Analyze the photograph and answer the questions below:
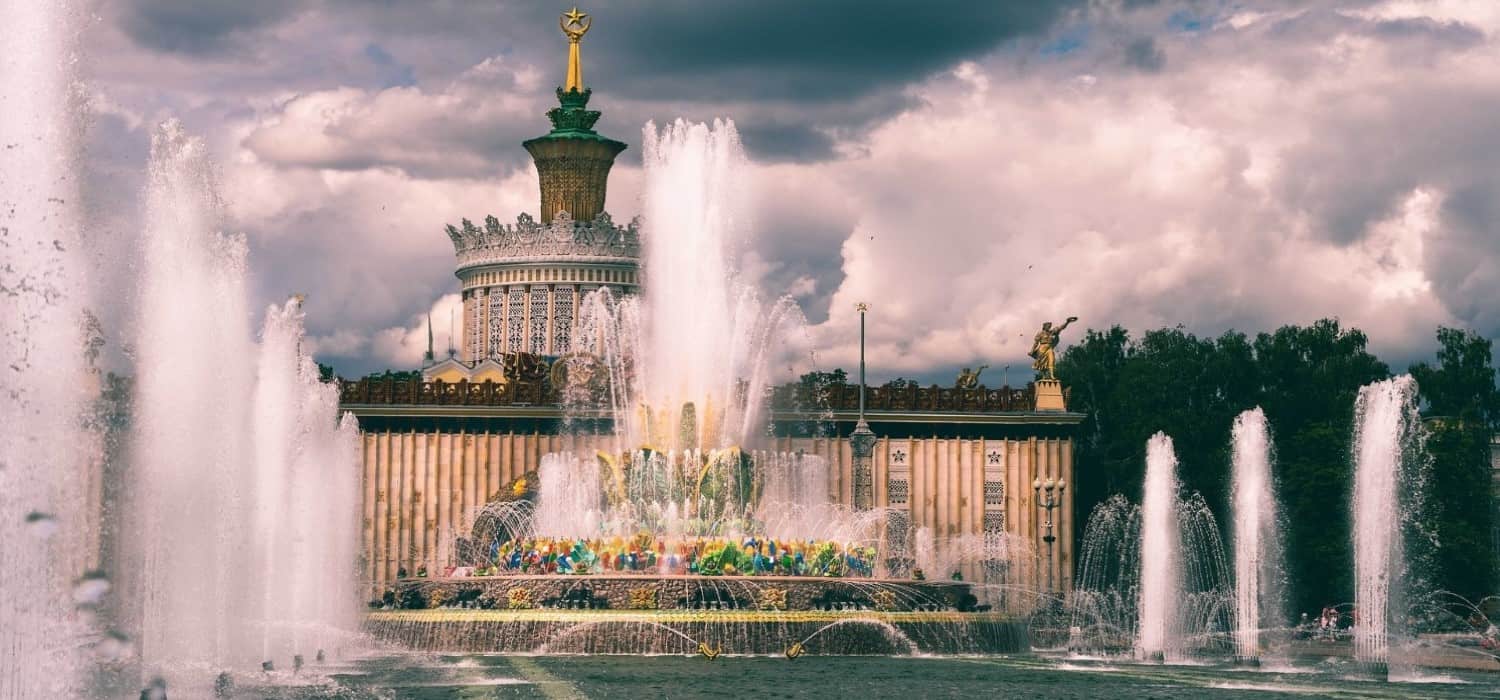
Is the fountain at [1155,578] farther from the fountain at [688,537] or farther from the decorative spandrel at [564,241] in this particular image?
the decorative spandrel at [564,241]

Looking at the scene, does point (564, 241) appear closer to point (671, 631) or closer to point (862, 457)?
point (862, 457)

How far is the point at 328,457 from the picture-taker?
202ft

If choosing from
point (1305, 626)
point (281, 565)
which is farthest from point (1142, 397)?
point (281, 565)

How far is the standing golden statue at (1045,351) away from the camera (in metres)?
74.8

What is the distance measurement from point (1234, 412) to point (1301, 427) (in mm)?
2418

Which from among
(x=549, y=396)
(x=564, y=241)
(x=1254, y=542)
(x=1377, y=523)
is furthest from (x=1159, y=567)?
(x=564, y=241)

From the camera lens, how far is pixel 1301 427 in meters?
80.6

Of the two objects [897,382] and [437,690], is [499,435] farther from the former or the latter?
[437,690]

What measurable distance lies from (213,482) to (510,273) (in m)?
50.4

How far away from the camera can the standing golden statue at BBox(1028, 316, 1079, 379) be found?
74750mm

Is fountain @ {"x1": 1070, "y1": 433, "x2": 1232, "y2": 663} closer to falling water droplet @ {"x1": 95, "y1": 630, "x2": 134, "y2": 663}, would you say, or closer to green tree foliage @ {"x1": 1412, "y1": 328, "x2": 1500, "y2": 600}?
green tree foliage @ {"x1": 1412, "y1": 328, "x2": 1500, "y2": 600}

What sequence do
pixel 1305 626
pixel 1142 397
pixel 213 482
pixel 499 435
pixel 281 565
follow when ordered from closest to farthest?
pixel 213 482, pixel 281 565, pixel 1305 626, pixel 499 435, pixel 1142 397

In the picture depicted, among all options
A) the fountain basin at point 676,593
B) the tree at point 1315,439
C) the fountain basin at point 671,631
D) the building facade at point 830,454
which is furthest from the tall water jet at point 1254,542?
the fountain basin at point 676,593

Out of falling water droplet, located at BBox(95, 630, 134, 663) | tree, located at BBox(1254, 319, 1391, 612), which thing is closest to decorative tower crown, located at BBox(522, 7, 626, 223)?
tree, located at BBox(1254, 319, 1391, 612)
